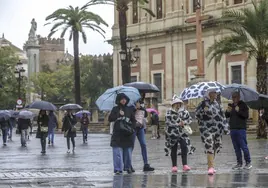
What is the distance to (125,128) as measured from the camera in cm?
1378

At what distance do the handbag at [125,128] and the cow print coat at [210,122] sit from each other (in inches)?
55.3

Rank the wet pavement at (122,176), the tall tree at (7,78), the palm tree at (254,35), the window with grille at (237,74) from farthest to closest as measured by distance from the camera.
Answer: the tall tree at (7,78), the window with grille at (237,74), the palm tree at (254,35), the wet pavement at (122,176)

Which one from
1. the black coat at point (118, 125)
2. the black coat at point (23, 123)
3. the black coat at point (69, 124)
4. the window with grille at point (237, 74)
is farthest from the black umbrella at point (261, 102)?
the window with grille at point (237, 74)

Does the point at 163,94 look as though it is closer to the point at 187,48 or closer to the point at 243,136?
the point at 187,48

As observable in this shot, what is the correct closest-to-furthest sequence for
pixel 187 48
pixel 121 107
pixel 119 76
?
pixel 121 107 < pixel 187 48 < pixel 119 76

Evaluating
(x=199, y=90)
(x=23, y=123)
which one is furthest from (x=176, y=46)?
(x=199, y=90)

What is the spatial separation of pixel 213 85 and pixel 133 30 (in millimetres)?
43754

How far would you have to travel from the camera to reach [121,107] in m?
13.9

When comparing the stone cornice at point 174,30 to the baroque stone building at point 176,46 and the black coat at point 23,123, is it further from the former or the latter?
the black coat at point 23,123

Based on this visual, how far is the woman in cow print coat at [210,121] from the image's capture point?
45.3 ft

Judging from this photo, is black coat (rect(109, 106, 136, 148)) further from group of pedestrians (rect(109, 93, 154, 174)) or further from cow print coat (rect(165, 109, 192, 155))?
cow print coat (rect(165, 109, 192, 155))

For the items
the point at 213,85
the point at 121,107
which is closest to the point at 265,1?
the point at 213,85

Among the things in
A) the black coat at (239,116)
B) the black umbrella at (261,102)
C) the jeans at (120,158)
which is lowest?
the jeans at (120,158)

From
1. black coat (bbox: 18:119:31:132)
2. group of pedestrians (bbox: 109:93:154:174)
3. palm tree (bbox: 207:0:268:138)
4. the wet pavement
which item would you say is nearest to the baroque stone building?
palm tree (bbox: 207:0:268:138)
